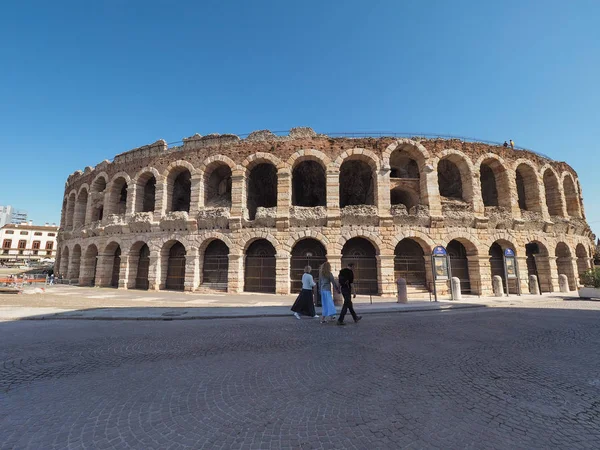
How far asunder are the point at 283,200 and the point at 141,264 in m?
12.8

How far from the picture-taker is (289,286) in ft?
51.6

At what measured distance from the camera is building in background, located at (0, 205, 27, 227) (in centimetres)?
13989

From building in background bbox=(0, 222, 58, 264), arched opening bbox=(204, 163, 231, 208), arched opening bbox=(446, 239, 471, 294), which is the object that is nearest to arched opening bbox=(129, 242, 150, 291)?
arched opening bbox=(204, 163, 231, 208)

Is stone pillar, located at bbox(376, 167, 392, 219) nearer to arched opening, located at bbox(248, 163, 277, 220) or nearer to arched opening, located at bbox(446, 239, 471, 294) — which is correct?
arched opening, located at bbox(446, 239, 471, 294)

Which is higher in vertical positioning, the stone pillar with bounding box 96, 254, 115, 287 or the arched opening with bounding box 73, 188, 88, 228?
the arched opening with bounding box 73, 188, 88, 228

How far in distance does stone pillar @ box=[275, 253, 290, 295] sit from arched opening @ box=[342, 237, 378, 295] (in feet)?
12.5

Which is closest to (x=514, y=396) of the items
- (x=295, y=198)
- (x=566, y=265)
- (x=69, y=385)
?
(x=69, y=385)

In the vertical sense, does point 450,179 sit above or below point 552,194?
above

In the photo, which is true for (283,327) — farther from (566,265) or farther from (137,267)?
(566,265)

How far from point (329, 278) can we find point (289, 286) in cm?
784

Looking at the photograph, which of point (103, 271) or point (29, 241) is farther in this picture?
point (29, 241)

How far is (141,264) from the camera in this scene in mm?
20109

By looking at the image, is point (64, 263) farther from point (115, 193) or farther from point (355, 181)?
point (355, 181)

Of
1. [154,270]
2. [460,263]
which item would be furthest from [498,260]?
[154,270]
